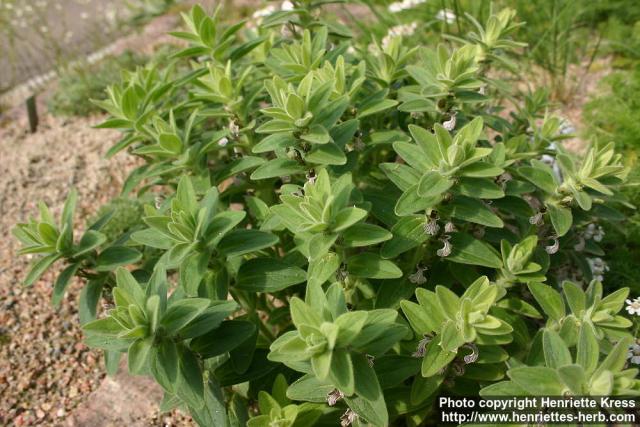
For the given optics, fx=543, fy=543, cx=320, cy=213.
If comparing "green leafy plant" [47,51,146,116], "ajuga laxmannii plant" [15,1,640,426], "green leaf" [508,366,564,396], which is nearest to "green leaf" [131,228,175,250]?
"ajuga laxmannii plant" [15,1,640,426]

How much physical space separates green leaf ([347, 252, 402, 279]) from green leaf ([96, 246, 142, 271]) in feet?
2.92

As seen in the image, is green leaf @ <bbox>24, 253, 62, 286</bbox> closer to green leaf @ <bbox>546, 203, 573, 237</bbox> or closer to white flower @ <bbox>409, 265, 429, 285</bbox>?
white flower @ <bbox>409, 265, 429, 285</bbox>

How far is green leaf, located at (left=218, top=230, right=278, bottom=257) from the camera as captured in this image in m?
1.98

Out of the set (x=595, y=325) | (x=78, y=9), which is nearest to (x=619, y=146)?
(x=595, y=325)

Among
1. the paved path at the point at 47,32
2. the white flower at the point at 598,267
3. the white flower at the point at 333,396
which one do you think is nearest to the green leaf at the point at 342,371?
the white flower at the point at 333,396

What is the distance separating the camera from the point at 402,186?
2.01 m

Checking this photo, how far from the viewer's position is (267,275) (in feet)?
6.82

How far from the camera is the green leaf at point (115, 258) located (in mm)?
2199

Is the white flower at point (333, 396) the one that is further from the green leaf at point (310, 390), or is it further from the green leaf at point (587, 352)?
the green leaf at point (587, 352)

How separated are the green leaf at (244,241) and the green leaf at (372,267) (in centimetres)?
30

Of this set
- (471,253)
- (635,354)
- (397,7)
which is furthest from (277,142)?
(397,7)

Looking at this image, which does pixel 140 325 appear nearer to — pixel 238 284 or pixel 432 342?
pixel 238 284

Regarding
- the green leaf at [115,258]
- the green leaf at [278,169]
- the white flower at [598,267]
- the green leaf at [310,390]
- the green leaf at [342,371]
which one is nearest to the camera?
the green leaf at [342,371]

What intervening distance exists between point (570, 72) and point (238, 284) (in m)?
3.92
